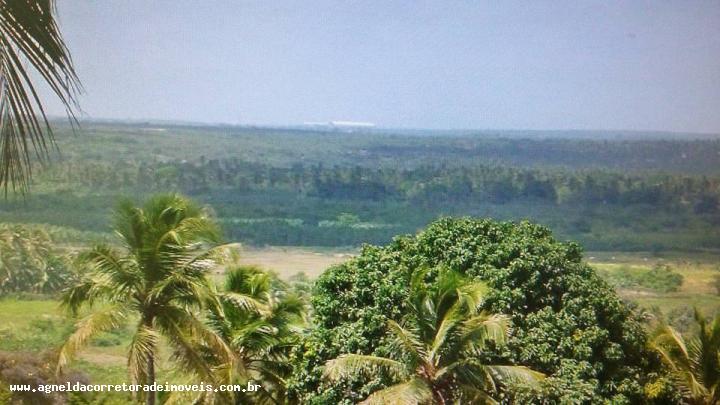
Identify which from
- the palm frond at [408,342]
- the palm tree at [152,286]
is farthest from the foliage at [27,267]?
the palm frond at [408,342]

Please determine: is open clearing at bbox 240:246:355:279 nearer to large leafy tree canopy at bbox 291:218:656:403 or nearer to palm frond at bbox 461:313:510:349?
large leafy tree canopy at bbox 291:218:656:403

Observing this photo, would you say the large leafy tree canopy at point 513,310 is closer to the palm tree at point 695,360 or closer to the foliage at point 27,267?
the palm tree at point 695,360

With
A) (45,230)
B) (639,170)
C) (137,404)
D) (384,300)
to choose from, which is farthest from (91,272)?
(639,170)

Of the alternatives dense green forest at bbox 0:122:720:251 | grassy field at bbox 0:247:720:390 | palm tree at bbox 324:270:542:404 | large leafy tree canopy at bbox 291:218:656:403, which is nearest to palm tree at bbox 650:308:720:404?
large leafy tree canopy at bbox 291:218:656:403

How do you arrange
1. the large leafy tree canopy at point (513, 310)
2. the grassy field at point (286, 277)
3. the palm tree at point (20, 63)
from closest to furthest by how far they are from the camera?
1. the palm tree at point (20, 63)
2. the large leafy tree canopy at point (513, 310)
3. the grassy field at point (286, 277)

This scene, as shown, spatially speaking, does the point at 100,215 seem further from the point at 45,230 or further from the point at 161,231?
the point at 161,231

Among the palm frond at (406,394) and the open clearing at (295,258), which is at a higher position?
the palm frond at (406,394)
